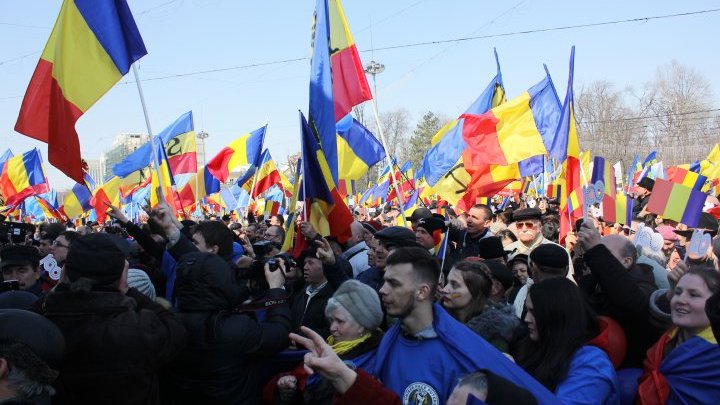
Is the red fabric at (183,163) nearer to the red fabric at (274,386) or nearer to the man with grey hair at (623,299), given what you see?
the red fabric at (274,386)

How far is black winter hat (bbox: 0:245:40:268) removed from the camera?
5.87m

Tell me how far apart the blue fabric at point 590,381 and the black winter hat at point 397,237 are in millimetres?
2383

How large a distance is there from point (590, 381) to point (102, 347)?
238 cm

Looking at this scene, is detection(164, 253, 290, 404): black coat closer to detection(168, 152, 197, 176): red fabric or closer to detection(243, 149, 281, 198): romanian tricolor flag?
detection(168, 152, 197, 176): red fabric

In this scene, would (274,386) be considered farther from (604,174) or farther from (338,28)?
(338,28)

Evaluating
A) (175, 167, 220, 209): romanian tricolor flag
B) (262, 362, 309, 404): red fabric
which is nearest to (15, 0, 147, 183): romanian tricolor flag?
(262, 362, 309, 404): red fabric

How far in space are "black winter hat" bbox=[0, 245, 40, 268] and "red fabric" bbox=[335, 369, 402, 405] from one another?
4.41 m

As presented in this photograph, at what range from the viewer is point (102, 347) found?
134 inches

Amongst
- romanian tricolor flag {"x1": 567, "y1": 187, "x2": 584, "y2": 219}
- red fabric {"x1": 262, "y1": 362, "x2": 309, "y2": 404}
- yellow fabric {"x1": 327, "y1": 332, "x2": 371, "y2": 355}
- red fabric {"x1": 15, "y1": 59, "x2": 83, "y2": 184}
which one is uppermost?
red fabric {"x1": 15, "y1": 59, "x2": 83, "y2": 184}

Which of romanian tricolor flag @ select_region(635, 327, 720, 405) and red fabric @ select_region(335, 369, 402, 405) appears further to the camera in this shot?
romanian tricolor flag @ select_region(635, 327, 720, 405)

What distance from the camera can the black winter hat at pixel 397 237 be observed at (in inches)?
218

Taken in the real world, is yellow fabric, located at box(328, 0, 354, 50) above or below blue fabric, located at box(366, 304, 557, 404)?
above

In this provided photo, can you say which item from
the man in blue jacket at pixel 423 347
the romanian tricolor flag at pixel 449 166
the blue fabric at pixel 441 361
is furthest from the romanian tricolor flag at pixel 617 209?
the blue fabric at pixel 441 361

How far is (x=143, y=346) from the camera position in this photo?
138 inches
